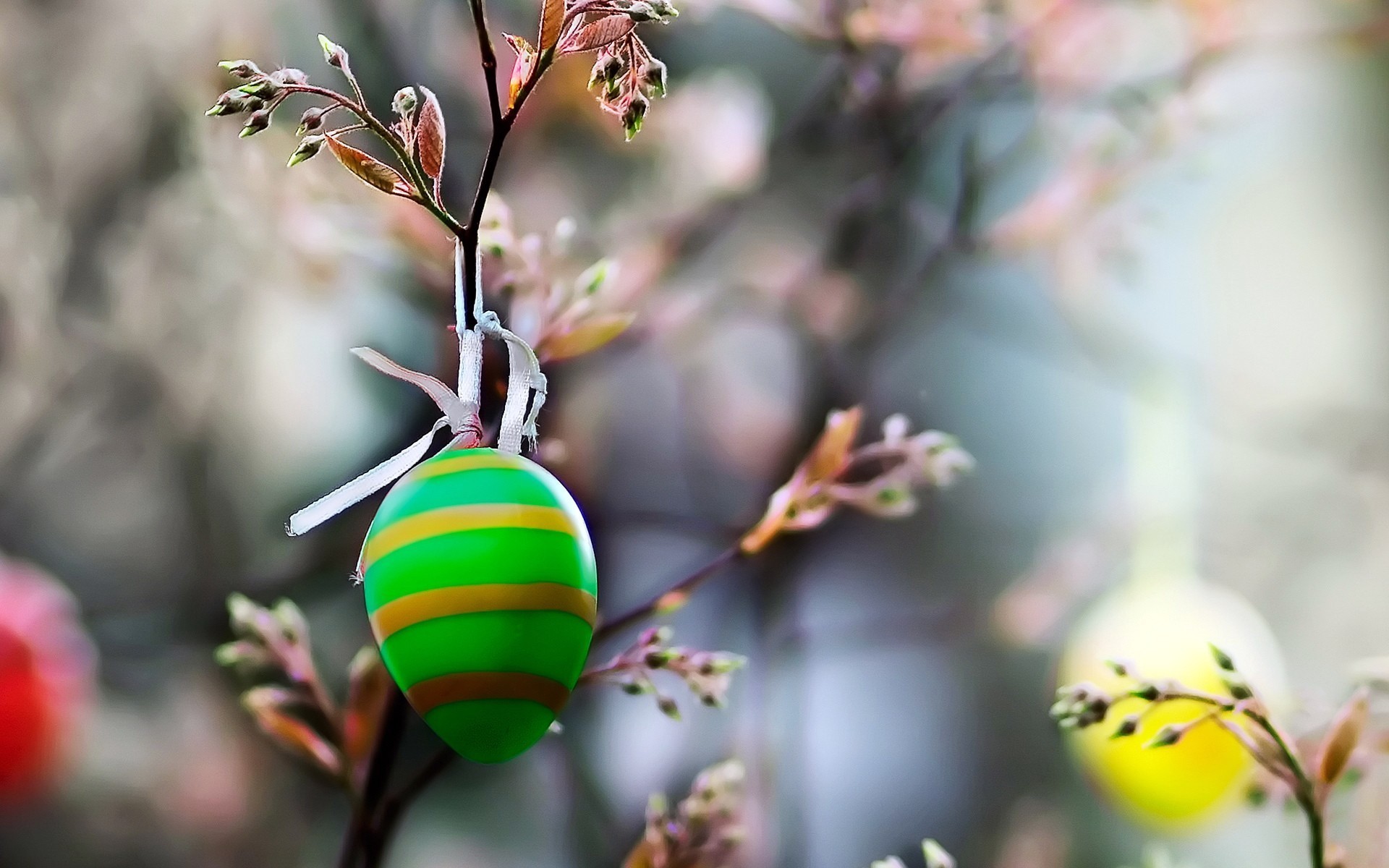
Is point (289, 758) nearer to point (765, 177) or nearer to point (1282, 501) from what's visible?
point (765, 177)

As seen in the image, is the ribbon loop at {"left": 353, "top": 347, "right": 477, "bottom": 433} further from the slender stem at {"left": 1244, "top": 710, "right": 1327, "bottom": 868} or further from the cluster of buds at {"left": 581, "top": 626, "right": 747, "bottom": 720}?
the slender stem at {"left": 1244, "top": 710, "right": 1327, "bottom": 868}

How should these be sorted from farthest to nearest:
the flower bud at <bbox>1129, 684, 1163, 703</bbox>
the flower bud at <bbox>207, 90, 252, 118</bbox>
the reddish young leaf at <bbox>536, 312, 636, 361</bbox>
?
1. the reddish young leaf at <bbox>536, 312, 636, 361</bbox>
2. the flower bud at <bbox>1129, 684, 1163, 703</bbox>
3. the flower bud at <bbox>207, 90, 252, 118</bbox>

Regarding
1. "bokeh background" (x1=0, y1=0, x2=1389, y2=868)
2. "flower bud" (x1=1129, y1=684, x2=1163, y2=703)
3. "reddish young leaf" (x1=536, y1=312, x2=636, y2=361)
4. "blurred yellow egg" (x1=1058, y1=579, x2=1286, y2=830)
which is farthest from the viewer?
"bokeh background" (x1=0, y1=0, x2=1389, y2=868)

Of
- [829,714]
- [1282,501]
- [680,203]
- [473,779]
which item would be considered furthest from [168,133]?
[1282,501]

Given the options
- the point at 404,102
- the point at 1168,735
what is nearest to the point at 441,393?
the point at 404,102

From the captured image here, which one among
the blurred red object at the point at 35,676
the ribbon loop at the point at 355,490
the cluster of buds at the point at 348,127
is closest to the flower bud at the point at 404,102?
the cluster of buds at the point at 348,127

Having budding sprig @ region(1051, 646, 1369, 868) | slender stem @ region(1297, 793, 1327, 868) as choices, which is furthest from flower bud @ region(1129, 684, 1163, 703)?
slender stem @ region(1297, 793, 1327, 868)
